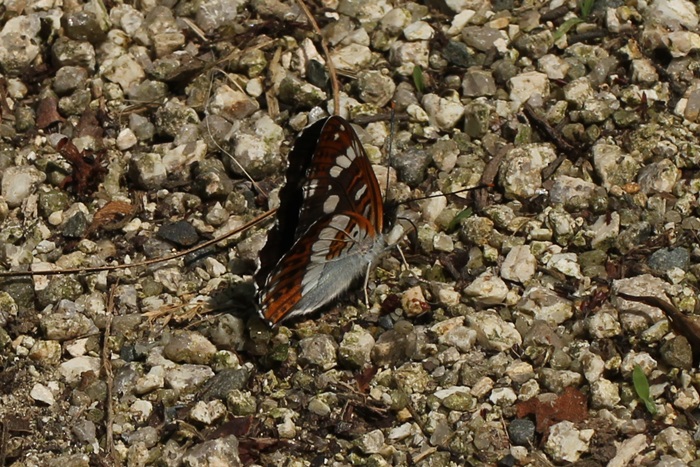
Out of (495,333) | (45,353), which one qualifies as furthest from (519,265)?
(45,353)

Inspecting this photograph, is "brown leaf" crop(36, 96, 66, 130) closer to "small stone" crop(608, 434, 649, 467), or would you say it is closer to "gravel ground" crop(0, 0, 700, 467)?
"gravel ground" crop(0, 0, 700, 467)

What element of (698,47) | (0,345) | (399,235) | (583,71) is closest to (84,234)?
(0,345)

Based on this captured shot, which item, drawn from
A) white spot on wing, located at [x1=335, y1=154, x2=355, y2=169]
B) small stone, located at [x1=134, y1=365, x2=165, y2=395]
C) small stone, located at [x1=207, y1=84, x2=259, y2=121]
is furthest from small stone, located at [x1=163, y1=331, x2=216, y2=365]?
small stone, located at [x1=207, y1=84, x2=259, y2=121]

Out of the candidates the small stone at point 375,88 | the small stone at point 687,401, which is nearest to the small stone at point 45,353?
the small stone at point 375,88

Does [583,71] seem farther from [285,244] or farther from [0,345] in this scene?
[0,345]

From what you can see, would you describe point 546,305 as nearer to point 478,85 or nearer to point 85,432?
point 478,85
